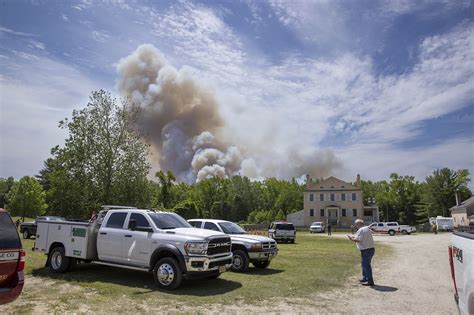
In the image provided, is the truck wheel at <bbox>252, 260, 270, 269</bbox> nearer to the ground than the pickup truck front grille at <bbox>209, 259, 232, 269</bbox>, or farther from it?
nearer to the ground

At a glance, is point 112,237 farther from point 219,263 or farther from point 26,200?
point 26,200

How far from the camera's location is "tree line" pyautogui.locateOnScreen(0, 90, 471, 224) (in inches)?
1117

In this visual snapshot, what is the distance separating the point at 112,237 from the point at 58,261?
2.16m

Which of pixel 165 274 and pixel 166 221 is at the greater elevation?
pixel 166 221

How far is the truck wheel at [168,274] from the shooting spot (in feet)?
28.5

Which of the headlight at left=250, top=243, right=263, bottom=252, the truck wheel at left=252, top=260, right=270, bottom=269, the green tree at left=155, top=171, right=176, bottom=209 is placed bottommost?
the truck wheel at left=252, top=260, right=270, bottom=269

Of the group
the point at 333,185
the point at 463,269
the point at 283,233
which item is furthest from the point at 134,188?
the point at 333,185

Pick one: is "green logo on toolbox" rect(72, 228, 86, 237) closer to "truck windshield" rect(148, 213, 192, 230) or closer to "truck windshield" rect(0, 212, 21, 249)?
"truck windshield" rect(148, 213, 192, 230)

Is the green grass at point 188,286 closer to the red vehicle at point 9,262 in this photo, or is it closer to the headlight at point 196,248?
the headlight at point 196,248

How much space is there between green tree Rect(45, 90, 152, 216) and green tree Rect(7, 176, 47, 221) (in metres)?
27.0

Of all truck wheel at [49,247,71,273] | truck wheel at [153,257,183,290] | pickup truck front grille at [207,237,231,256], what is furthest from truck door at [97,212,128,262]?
pickup truck front grille at [207,237,231,256]

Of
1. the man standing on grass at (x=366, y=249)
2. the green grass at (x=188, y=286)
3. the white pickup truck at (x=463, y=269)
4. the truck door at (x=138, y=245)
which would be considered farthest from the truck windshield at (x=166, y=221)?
the white pickup truck at (x=463, y=269)

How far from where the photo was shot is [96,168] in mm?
28500

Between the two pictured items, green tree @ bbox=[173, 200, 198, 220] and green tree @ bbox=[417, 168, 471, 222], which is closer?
green tree @ bbox=[173, 200, 198, 220]
